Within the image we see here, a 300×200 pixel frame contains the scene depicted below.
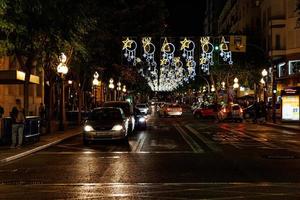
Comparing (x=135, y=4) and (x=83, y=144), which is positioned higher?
(x=135, y=4)

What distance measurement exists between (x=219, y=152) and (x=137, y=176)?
7.16m

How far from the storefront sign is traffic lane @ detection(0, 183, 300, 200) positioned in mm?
31765

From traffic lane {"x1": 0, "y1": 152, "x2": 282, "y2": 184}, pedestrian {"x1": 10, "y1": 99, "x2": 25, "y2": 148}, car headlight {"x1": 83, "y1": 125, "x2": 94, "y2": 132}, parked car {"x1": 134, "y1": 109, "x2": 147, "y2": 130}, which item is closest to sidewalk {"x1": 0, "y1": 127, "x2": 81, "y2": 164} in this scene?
pedestrian {"x1": 10, "y1": 99, "x2": 25, "y2": 148}

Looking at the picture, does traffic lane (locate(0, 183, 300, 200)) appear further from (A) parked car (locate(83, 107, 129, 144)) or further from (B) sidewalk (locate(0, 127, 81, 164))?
(A) parked car (locate(83, 107, 129, 144))

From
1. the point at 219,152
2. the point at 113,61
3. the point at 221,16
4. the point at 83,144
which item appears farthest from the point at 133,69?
the point at 221,16

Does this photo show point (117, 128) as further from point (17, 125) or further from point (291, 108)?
point (291, 108)

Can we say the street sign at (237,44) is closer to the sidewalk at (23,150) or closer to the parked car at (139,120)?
the parked car at (139,120)

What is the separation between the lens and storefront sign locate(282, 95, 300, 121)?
144 ft

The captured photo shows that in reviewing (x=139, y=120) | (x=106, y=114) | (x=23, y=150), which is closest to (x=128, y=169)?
(x=23, y=150)

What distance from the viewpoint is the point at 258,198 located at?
1116cm

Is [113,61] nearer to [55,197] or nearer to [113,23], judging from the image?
[113,23]

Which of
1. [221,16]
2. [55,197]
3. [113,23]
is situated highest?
[221,16]

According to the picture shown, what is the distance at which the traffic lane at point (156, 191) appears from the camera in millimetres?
11461

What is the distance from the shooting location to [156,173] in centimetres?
1523
